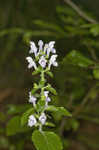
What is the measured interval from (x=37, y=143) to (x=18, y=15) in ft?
6.88

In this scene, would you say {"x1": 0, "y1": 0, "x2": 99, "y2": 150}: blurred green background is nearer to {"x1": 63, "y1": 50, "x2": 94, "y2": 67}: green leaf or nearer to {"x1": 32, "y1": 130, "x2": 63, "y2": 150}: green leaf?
{"x1": 63, "y1": 50, "x2": 94, "y2": 67}: green leaf

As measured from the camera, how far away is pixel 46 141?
1129 millimetres

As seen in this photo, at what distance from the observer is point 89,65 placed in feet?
5.20

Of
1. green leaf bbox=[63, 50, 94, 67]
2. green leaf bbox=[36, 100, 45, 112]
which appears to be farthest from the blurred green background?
green leaf bbox=[36, 100, 45, 112]

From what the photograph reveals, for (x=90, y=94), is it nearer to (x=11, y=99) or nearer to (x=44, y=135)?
(x=44, y=135)

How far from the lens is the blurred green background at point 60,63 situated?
1880mm

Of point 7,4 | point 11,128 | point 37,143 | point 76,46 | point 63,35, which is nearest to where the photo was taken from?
point 37,143

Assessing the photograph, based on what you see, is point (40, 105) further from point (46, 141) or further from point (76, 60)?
point (76, 60)

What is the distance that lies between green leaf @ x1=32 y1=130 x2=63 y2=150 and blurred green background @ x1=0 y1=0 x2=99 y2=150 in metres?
0.33

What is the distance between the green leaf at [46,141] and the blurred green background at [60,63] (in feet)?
1.07

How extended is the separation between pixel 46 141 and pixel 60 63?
59 centimetres

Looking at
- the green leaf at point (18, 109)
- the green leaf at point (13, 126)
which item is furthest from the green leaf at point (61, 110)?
the green leaf at point (18, 109)

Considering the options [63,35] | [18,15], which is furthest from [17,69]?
[63,35]

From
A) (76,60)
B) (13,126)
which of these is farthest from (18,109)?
(76,60)
